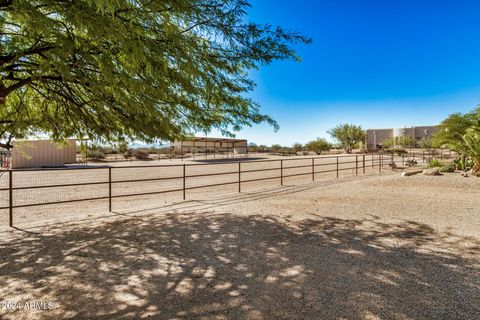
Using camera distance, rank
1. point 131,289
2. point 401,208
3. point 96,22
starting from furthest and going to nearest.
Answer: point 401,208, point 131,289, point 96,22

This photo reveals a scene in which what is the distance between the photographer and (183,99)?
14.7 ft

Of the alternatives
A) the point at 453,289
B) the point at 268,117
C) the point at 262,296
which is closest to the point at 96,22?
the point at 262,296

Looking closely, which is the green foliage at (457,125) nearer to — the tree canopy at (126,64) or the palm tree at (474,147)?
the palm tree at (474,147)

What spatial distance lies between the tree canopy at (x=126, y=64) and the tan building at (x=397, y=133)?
2850 inches

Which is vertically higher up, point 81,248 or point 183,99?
point 183,99

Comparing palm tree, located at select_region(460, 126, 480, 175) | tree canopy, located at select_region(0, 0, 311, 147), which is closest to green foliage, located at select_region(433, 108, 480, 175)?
palm tree, located at select_region(460, 126, 480, 175)

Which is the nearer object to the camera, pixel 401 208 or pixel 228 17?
pixel 228 17

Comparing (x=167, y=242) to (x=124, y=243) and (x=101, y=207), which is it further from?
(x=101, y=207)

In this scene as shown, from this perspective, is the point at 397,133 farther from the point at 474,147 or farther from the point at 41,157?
the point at 41,157

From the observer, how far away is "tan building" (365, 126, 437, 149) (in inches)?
2751

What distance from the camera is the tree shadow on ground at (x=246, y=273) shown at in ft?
9.39

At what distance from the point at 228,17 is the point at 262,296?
3.94m

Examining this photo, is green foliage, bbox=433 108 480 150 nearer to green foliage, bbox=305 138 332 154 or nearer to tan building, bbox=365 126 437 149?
green foliage, bbox=305 138 332 154

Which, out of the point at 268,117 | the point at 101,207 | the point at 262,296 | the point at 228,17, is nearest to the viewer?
the point at 262,296
